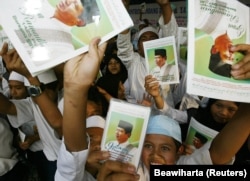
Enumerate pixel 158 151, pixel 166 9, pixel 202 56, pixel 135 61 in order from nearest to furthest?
pixel 202 56 < pixel 158 151 < pixel 166 9 < pixel 135 61

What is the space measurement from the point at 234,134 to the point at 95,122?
1.92 ft

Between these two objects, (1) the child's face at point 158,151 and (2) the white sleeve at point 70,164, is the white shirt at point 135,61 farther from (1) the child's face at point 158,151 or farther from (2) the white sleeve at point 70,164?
(2) the white sleeve at point 70,164

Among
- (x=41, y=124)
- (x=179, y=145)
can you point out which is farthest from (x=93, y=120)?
(x=179, y=145)

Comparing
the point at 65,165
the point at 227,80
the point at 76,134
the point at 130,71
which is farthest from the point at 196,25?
the point at 130,71

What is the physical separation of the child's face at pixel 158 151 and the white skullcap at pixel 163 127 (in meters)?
0.02

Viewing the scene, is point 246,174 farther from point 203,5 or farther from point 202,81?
point 203,5

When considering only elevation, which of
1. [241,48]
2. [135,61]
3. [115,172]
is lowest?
[135,61]

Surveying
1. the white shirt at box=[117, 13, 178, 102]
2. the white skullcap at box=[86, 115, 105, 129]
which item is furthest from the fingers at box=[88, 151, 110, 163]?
the white shirt at box=[117, 13, 178, 102]

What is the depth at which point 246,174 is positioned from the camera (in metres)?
1.03

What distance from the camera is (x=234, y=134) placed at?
3.20ft

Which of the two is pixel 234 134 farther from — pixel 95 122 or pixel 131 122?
pixel 95 122

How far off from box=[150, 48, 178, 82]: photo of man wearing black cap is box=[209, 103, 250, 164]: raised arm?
499 millimetres

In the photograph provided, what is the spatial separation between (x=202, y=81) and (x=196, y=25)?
0.54 ft

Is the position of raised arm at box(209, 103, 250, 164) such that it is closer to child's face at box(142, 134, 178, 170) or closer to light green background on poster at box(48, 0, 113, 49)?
child's face at box(142, 134, 178, 170)
